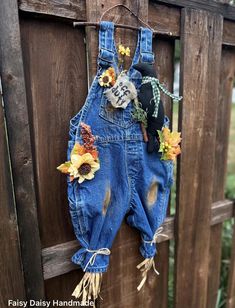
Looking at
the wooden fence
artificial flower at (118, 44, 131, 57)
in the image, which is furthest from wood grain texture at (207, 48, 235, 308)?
artificial flower at (118, 44, 131, 57)

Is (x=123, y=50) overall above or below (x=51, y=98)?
above

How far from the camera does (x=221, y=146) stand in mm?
1392

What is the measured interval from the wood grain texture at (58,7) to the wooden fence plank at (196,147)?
1.39 ft

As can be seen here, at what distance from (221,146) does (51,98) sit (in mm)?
923

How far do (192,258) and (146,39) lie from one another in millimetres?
1042

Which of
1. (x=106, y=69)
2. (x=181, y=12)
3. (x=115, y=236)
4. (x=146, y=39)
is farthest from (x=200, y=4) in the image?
(x=115, y=236)

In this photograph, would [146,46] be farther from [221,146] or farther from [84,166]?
[221,146]

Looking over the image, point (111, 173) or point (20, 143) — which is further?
point (111, 173)

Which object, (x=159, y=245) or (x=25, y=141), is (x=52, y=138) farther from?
(x=159, y=245)

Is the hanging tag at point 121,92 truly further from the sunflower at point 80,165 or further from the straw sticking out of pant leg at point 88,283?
the straw sticking out of pant leg at point 88,283

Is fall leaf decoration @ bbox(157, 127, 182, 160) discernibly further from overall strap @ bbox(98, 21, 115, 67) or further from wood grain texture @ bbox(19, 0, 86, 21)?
wood grain texture @ bbox(19, 0, 86, 21)

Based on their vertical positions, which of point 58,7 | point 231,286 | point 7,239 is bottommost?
point 231,286

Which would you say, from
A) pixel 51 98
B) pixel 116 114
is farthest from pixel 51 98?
pixel 116 114

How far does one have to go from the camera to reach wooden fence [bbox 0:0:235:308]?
32.1 inches
